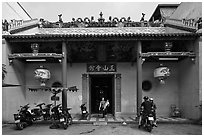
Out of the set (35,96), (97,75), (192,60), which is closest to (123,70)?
(97,75)

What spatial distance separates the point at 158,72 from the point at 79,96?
4.47 metres

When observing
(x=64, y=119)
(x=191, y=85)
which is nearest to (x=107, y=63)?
(x=191, y=85)

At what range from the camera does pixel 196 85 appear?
9.72 meters

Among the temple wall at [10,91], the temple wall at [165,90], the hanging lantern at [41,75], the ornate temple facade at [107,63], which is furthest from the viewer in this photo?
the temple wall at [165,90]

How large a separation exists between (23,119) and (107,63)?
5453 mm

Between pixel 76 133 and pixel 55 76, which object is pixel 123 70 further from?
pixel 76 133

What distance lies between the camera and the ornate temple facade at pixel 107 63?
9703mm

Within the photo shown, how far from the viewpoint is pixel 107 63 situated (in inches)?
481

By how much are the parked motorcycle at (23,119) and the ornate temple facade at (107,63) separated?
1085 millimetres

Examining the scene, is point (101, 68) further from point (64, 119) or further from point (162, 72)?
point (64, 119)

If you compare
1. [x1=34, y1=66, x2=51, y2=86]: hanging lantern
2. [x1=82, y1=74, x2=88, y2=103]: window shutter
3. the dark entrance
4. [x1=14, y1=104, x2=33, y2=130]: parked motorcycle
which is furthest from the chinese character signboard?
[x1=14, y1=104, x2=33, y2=130]: parked motorcycle

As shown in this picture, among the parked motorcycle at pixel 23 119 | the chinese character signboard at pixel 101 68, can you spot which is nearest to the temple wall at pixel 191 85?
the chinese character signboard at pixel 101 68

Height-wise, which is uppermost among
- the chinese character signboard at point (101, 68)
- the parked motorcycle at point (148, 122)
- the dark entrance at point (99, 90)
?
the chinese character signboard at point (101, 68)

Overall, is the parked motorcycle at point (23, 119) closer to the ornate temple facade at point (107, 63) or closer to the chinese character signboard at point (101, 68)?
the ornate temple facade at point (107, 63)
